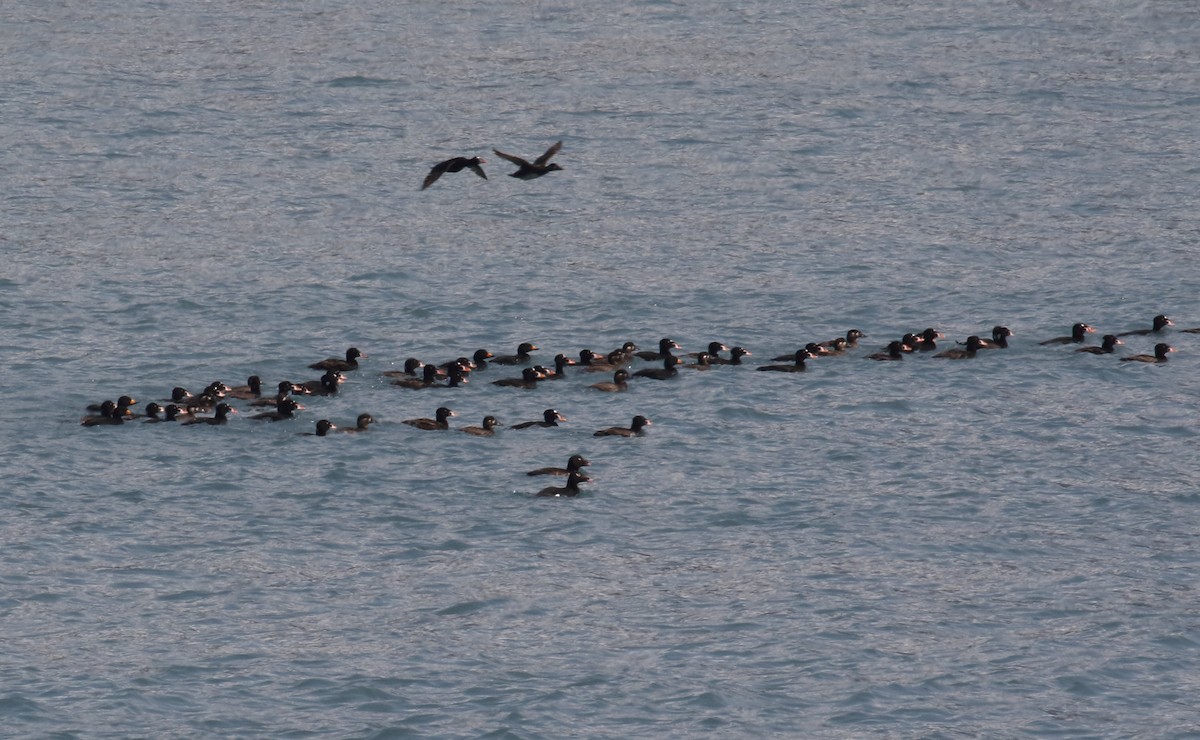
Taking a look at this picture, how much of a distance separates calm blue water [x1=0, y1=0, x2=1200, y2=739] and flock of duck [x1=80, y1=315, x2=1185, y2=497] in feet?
0.98

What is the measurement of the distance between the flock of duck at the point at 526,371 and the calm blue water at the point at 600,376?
0.98 feet

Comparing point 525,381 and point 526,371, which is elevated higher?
point 526,371

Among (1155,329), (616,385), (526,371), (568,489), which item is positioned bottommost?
(568,489)

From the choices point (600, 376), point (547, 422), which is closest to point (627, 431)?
point (547, 422)

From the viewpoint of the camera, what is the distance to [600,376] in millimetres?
32375

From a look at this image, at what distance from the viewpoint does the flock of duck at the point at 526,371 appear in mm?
29828

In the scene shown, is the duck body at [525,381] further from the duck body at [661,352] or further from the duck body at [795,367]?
the duck body at [795,367]

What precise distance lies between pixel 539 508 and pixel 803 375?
735 centimetres

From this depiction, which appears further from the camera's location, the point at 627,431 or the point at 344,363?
the point at 344,363

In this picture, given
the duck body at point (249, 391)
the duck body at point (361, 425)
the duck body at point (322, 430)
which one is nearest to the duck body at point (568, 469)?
the duck body at point (361, 425)

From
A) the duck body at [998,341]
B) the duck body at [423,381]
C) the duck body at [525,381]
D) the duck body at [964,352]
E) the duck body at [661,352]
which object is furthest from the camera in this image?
the duck body at [998,341]

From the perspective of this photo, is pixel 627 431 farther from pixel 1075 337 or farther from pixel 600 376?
pixel 1075 337

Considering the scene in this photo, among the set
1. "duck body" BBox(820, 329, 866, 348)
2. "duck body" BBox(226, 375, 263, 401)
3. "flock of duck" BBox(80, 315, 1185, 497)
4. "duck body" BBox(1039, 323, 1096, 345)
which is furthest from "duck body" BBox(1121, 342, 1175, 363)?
"duck body" BBox(226, 375, 263, 401)

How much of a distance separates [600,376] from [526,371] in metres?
1.39
